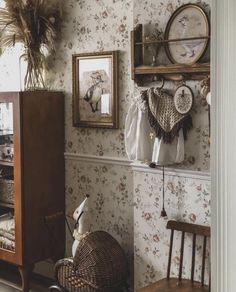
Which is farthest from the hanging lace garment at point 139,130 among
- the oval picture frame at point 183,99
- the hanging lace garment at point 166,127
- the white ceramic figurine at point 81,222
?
the white ceramic figurine at point 81,222

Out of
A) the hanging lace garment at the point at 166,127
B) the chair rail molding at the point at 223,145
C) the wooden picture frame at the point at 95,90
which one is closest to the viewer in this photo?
the chair rail molding at the point at 223,145

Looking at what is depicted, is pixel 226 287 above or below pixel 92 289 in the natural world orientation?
above

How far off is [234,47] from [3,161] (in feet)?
7.62

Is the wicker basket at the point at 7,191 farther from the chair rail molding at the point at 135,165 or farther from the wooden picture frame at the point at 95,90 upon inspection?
the wooden picture frame at the point at 95,90

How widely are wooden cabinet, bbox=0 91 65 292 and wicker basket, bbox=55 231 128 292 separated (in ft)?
1.16

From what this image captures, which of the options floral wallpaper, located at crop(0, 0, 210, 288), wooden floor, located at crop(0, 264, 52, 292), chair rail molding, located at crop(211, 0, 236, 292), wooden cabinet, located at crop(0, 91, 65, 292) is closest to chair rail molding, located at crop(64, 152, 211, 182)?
floral wallpaper, located at crop(0, 0, 210, 288)

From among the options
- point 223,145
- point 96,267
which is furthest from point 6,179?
point 223,145

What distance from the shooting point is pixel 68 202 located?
346cm

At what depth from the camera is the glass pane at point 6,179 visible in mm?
3240

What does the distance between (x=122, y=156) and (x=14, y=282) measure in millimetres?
1394

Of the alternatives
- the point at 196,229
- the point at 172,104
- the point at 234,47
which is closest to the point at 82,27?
the point at 172,104

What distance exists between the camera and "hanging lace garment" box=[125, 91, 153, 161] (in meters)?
2.66

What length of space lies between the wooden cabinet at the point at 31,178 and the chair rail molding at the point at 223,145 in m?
1.84

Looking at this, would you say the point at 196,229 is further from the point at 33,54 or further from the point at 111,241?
the point at 33,54
